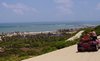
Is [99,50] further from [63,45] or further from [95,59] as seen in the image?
[63,45]

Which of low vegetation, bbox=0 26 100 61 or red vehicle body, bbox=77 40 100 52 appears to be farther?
low vegetation, bbox=0 26 100 61

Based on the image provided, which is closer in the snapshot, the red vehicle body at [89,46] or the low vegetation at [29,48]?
the red vehicle body at [89,46]

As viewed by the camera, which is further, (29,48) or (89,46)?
(29,48)

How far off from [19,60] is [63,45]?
26.5ft

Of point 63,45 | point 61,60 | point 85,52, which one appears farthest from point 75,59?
point 63,45

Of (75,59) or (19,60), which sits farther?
(19,60)

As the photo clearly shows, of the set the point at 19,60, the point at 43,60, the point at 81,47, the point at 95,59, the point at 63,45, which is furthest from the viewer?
the point at 63,45

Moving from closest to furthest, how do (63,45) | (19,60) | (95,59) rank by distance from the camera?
(95,59)
(19,60)
(63,45)

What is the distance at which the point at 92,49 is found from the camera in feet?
65.5

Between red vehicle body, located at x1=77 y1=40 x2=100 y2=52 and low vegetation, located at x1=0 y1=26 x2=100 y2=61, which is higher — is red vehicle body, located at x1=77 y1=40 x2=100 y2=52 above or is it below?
above

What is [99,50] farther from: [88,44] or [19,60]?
[19,60]

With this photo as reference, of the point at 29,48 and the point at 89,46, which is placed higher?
the point at 89,46

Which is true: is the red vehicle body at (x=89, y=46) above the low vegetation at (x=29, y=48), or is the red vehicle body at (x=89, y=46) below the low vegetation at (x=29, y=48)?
above

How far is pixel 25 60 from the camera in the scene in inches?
718
